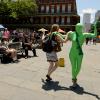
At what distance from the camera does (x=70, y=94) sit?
8250mm

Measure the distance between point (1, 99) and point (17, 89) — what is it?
1.11m

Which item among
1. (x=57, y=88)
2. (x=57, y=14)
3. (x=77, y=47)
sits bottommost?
(x=57, y=88)

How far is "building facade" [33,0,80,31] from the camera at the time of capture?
82188mm

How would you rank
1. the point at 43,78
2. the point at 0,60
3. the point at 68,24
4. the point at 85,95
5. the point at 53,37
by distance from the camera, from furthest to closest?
the point at 68,24 → the point at 0,60 → the point at 43,78 → the point at 53,37 → the point at 85,95

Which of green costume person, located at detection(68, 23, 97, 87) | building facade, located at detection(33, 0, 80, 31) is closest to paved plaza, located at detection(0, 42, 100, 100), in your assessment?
green costume person, located at detection(68, 23, 97, 87)

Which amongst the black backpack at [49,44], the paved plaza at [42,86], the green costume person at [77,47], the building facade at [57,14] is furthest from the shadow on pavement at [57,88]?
the building facade at [57,14]

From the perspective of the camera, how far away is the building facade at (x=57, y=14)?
270 feet

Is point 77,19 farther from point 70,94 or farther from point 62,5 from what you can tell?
point 70,94

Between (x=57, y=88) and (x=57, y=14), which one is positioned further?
(x=57, y=14)

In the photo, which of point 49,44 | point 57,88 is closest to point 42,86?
point 57,88

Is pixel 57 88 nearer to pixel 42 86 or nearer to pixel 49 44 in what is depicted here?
pixel 42 86

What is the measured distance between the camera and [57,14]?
82.8 m

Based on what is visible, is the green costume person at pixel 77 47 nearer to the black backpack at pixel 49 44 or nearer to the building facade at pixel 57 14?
the black backpack at pixel 49 44

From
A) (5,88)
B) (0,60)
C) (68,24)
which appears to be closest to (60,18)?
(68,24)
